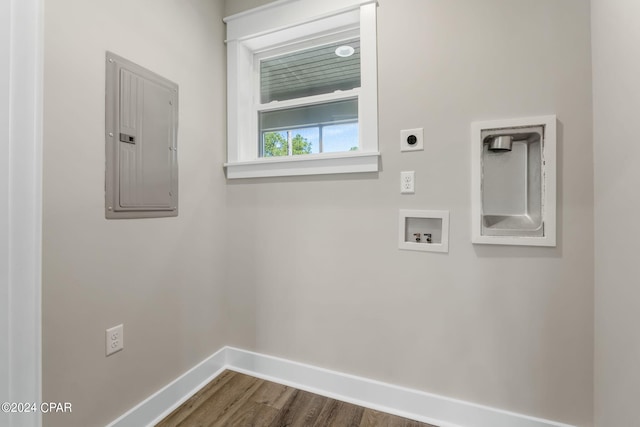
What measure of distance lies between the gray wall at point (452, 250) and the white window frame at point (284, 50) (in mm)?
69

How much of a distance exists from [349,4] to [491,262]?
155cm

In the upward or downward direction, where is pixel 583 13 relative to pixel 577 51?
upward

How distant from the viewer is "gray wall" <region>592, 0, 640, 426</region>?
907 mm

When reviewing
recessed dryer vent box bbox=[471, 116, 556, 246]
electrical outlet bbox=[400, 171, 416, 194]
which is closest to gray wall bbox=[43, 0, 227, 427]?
electrical outlet bbox=[400, 171, 416, 194]

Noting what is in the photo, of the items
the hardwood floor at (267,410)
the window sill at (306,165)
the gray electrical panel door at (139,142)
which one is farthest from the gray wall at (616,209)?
the gray electrical panel door at (139,142)

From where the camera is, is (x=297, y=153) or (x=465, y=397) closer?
(x=465, y=397)

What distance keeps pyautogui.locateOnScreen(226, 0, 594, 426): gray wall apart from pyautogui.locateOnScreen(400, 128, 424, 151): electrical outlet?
31 mm

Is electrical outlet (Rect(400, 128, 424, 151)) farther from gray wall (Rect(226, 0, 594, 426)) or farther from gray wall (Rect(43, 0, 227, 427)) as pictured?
gray wall (Rect(43, 0, 227, 427))

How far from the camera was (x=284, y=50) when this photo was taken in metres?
1.88

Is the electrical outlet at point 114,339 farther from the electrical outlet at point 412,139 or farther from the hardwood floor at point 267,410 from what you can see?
the electrical outlet at point 412,139

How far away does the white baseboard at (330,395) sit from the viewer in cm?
131

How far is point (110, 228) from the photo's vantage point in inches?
48.3

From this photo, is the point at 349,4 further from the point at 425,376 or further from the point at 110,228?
the point at 425,376

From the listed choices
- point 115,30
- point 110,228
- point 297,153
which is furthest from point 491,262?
point 115,30
